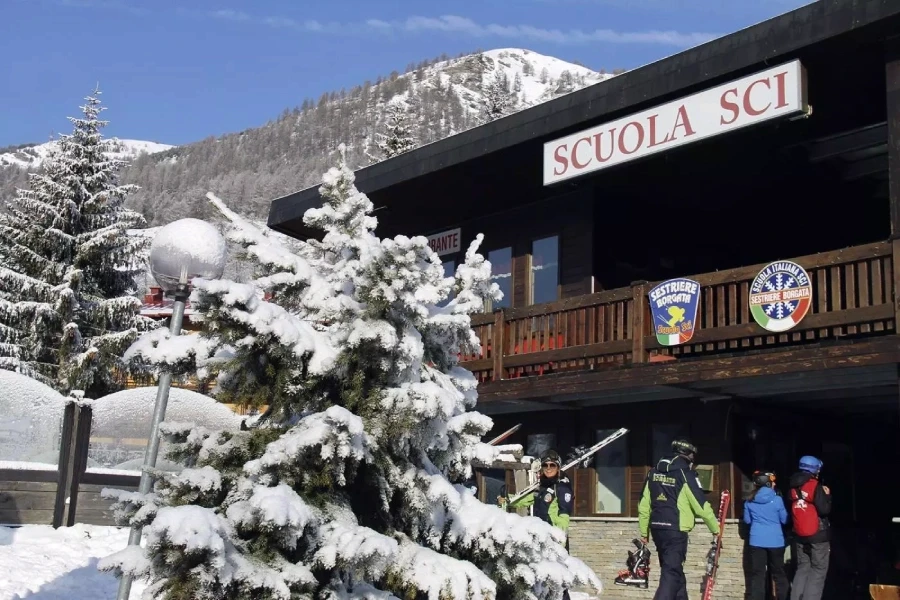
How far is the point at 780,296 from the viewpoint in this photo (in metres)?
11.2

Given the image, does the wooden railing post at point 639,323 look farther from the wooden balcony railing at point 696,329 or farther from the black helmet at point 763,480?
the black helmet at point 763,480

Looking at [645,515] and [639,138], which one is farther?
[639,138]

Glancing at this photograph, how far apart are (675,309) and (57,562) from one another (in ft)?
25.8

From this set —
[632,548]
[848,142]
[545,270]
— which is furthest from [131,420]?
[848,142]

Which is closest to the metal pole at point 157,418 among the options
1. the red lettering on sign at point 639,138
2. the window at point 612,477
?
the red lettering on sign at point 639,138

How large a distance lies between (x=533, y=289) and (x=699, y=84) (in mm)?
5305

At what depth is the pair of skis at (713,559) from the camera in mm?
11779

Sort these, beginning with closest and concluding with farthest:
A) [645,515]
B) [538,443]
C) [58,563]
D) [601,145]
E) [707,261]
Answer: [645,515], [58,563], [601,145], [538,443], [707,261]

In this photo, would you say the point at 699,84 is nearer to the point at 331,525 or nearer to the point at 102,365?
the point at 331,525

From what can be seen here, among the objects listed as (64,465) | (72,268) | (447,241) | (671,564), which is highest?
(72,268)

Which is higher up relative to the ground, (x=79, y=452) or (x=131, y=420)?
(x=131, y=420)

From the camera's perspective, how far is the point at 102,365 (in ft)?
98.3

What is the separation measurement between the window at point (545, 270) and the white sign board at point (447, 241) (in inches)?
77.2

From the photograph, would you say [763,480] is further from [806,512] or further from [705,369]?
[705,369]
